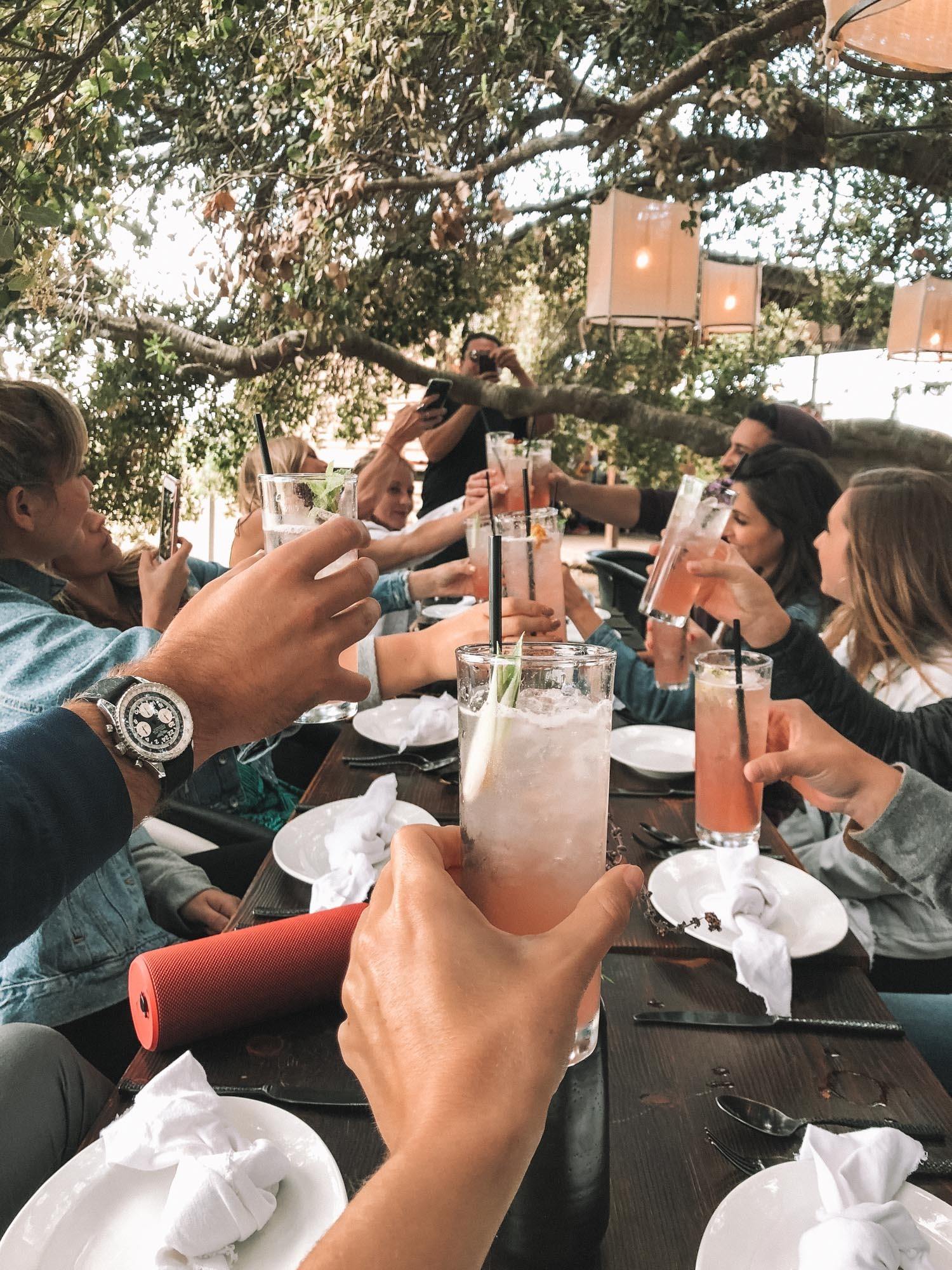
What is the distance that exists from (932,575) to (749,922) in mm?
1285

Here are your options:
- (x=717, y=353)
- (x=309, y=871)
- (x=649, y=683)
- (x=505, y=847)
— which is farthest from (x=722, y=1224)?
(x=717, y=353)

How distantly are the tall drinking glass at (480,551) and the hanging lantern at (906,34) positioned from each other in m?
1.38

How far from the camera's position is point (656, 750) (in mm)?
2100

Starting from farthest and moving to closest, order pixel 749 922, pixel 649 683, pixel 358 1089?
pixel 649 683 → pixel 749 922 → pixel 358 1089

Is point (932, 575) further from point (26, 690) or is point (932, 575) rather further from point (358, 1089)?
point (26, 690)

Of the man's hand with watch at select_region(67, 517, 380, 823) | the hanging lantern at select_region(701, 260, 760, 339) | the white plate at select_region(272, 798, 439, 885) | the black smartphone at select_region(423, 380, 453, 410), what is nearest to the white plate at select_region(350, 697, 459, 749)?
the white plate at select_region(272, 798, 439, 885)

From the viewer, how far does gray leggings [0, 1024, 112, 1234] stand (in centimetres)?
109

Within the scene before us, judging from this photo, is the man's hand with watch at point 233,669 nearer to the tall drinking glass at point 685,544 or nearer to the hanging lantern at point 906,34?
the tall drinking glass at point 685,544

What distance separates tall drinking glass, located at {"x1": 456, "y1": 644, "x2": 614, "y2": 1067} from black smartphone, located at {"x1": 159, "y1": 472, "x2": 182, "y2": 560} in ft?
5.68

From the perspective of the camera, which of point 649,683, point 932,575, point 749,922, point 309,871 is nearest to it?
point 749,922

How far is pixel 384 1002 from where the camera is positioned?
1.82 ft

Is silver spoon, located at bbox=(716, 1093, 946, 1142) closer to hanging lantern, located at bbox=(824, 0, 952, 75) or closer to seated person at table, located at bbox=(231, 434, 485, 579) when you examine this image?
seated person at table, located at bbox=(231, 434, 485, 579)

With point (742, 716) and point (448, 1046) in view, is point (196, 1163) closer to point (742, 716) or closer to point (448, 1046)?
point (448, 1046)

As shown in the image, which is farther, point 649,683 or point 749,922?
point 649,683
